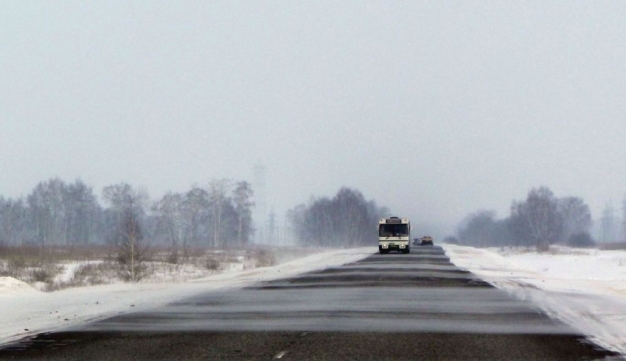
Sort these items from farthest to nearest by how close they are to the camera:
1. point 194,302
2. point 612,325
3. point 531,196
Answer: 1. point 531,196
2. point 194,302
3. point 612,325

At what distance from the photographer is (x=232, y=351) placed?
517 inches

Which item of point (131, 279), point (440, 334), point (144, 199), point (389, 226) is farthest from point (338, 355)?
point (144, 199)

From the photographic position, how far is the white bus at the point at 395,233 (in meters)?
75.7

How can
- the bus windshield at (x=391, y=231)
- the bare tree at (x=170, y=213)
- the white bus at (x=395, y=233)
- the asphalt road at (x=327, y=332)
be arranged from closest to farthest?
the asphalt road at (x=327, y=332) → the white bus at (x=395, y=233) → the bus windshield at (x=391, y=231) → the bare tree at (x=170, y=213)

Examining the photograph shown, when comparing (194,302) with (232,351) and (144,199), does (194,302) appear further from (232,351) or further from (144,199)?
(144,199)

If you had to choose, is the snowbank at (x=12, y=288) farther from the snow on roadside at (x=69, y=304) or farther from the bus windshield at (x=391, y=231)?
the bus windshield at (x=391, y=231)

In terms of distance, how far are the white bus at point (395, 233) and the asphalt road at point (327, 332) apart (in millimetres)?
49322

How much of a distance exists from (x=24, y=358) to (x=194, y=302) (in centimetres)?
1197

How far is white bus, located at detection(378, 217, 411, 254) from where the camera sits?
75688 mm

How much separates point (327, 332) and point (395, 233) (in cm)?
6063

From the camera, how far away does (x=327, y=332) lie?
52.1ft

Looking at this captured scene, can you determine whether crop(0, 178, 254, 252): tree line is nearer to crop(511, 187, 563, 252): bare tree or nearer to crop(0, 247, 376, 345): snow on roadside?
crop(511, 187, 563, 252): bare tree

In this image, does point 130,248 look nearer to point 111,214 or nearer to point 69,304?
point 69,304

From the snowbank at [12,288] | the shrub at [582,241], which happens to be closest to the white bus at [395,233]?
the snowbank at [12,288]
